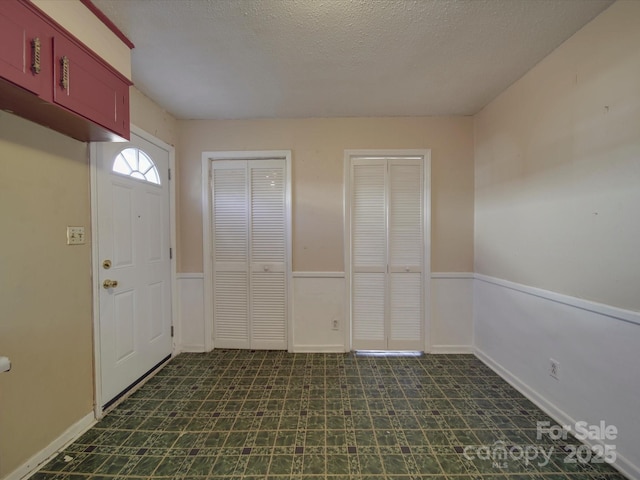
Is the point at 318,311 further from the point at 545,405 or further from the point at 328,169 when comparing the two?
the point at 545,405

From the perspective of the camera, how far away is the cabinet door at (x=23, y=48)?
98 centimetres

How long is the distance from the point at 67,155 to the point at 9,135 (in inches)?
11.4

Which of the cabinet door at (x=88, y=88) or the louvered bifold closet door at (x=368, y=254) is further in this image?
the louvered bifold closet door at (x=368, y=254)

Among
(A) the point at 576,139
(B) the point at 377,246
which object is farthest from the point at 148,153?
(A) the point at 576,139

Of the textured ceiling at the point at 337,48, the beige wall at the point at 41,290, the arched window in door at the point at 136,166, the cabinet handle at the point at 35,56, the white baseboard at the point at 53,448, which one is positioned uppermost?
the textured ceiling at the point at 337,48

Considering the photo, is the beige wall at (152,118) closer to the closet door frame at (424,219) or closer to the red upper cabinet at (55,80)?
the red upper cabinet at (55,80)

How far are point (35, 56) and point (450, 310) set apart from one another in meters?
3.43

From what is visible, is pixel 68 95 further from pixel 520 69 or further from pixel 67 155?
pixel 520 69

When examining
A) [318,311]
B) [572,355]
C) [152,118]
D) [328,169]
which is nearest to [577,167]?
[572,355]

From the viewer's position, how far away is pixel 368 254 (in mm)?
2650

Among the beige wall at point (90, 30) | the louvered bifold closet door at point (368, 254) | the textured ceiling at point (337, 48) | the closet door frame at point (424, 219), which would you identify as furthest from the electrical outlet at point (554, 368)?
the beige wall at point (90, 30)

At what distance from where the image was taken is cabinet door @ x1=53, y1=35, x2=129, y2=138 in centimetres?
119

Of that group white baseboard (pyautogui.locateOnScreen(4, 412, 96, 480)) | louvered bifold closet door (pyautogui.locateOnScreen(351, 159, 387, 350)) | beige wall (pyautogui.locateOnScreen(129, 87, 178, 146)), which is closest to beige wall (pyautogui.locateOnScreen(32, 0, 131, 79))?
beige wall (pyautogui.locateOnScreen(129, 87, 178, 146))

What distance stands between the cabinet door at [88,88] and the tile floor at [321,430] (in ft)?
6.40
